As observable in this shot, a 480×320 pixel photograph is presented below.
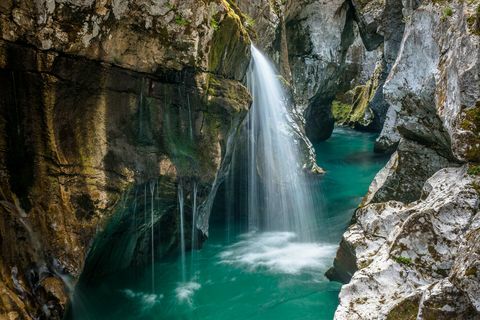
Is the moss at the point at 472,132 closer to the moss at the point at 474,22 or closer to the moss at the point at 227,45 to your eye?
the moss at the point at 474,22

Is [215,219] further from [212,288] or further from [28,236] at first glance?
[28,236]

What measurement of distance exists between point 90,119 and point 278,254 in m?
7.50

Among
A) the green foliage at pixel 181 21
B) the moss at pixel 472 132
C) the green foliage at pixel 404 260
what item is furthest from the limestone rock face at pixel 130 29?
the green foliage at pixel 404 260

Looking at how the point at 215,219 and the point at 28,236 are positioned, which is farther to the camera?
the point at 215,219

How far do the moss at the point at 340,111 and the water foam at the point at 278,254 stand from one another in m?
28.1

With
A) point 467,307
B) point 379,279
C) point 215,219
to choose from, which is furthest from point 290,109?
point 467,307

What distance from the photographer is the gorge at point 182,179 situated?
24.3 feet

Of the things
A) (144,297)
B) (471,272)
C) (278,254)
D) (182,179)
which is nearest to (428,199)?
(471,272)

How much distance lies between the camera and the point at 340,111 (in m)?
42.6

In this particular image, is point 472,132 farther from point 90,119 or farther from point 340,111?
point 340,111

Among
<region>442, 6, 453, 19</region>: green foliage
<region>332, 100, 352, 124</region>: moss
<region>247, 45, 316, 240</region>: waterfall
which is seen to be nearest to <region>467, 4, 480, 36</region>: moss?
<region>442, 6, 453, 19</region>: green foliage

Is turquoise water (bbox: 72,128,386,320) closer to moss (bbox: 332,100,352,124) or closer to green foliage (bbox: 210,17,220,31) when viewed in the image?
green foliage (bbox: 210,17,220,31)

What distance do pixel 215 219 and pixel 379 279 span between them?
10228mm

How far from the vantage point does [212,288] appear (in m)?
12.2
